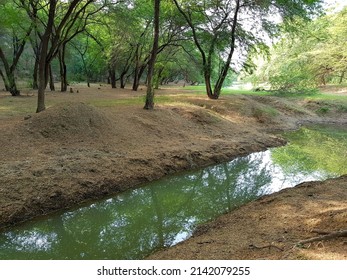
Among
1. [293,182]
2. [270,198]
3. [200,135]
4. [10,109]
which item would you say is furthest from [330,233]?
[10,109]

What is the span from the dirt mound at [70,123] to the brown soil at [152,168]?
3 centimetres

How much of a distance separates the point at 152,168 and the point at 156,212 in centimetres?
208

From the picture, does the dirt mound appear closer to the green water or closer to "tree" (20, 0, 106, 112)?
"tree" (20, 0, 106, 112)

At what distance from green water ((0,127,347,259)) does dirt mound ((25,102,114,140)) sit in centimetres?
281

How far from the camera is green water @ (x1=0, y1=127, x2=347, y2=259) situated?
17.4 feet

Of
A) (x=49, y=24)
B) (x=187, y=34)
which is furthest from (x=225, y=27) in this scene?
(x=49, y=24)

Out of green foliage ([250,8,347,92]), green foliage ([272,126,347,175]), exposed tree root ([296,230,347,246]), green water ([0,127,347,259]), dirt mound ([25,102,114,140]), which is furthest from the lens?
green foliage ([250,8,347,92])

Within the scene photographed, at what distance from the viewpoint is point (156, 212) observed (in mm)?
6918

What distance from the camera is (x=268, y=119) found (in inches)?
693

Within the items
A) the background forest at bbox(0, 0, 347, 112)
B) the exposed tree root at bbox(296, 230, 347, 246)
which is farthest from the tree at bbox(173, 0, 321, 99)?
the exposed tree root at bbox(296, 230, 347, 246)

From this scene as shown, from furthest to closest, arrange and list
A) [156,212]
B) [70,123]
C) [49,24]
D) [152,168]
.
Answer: [49,24] < [70,123] < [152,168] < [156,212]

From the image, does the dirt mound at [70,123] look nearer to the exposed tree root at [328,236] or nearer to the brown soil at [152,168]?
the brown soil at [152,168]

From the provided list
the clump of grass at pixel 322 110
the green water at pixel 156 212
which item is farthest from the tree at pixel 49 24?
the clump of grass at pixel 322 110

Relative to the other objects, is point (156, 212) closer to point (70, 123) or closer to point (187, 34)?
point (70, 123)
